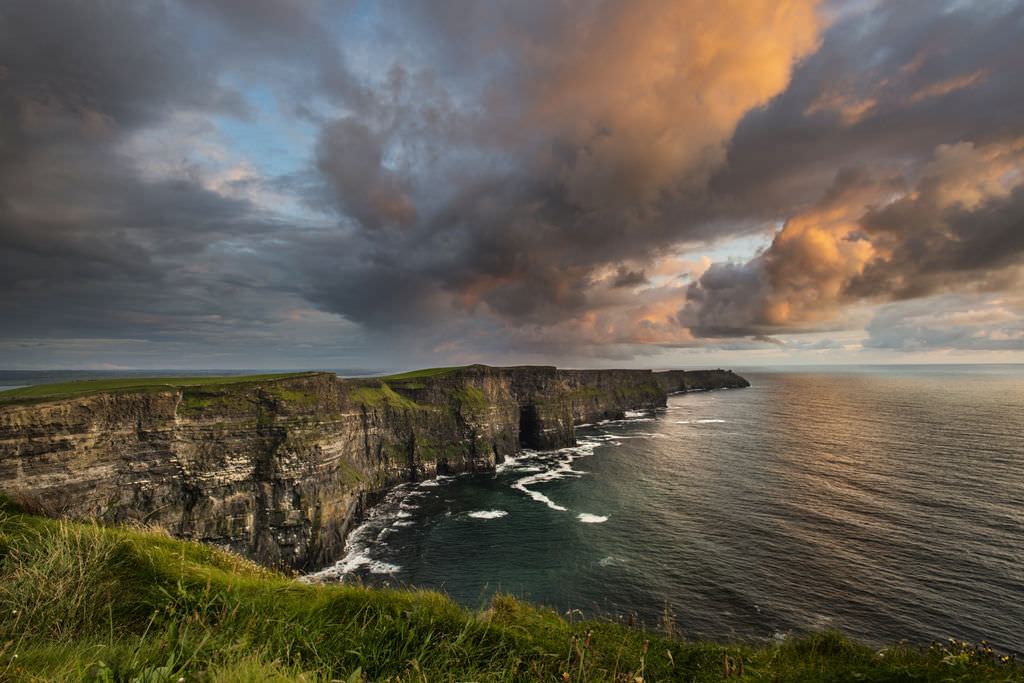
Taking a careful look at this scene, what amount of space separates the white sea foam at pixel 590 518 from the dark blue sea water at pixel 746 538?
0.38 meters

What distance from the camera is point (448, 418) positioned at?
275ft

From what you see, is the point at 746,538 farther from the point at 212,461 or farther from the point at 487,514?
the point at 212,461

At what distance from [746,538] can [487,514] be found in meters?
32.5

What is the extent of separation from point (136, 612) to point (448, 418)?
7739cm

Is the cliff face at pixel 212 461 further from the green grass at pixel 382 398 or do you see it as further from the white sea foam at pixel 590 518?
the white sea foam at pixel 590 518

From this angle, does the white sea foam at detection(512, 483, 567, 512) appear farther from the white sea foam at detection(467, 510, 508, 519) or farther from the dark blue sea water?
the white sea foam at detection(467, 510, 508, 519)

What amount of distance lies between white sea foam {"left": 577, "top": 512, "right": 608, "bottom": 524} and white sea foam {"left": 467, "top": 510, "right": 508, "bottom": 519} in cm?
1092

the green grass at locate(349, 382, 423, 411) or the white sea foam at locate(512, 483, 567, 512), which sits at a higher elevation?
the green grass at locate(349, 382, 423, 411)

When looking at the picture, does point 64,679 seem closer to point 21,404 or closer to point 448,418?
point 21,404

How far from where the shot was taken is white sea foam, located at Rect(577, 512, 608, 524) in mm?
51500

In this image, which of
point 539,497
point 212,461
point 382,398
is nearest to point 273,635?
point 212,461

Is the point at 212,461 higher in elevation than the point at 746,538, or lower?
higher

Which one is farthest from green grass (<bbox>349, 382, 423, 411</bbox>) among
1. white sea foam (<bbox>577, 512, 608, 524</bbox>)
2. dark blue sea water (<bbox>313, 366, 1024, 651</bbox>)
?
white sea foam (<bbox>577, 512, 608, 524</bbox>)

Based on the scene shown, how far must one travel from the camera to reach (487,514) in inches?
2228
